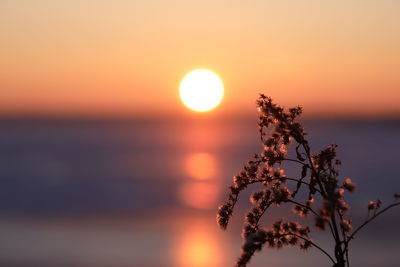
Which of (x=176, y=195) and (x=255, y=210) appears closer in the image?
(x=255, y=210)

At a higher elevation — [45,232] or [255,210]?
[45,232]

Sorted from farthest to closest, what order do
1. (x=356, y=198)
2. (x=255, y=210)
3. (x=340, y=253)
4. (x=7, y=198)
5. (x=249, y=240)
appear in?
(x=7, y=198)
(x=356, y=198)
(x=255, y=210)
(x=340, y=253)
(x=249, y=240)

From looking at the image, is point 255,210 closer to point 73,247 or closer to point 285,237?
point 285,237

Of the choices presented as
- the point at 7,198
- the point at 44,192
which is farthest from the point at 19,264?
the point at 44,192

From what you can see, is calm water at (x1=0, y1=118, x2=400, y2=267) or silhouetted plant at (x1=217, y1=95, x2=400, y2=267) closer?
silhouetted plant at (x1=217, y1=95, x2=400, y2=267)

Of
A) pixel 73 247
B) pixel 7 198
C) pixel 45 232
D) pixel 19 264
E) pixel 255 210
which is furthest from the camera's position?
pixel 7 198

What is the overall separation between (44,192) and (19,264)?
24611 mm

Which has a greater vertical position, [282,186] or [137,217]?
[137,217]

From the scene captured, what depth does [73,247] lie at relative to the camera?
28562mm

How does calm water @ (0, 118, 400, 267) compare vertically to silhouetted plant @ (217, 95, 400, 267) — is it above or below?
above

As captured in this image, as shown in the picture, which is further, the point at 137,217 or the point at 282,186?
the point at 137,217

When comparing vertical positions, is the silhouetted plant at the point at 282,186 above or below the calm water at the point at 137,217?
below

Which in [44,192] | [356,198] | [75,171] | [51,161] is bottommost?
[356,198]

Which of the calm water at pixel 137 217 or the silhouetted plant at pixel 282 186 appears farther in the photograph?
the calm water at pixel 137 217
